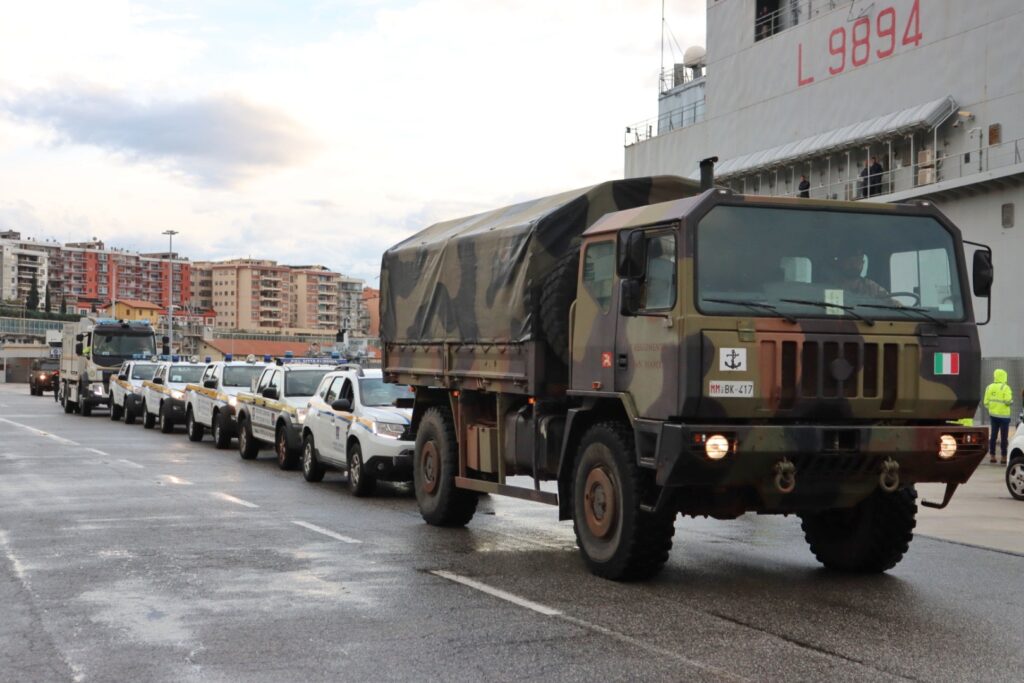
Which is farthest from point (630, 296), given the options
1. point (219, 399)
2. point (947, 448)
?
point (219, 399)

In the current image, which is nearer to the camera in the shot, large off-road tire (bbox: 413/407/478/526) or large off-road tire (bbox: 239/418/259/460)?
large off-road tire (bbox: 413/407/478/526)

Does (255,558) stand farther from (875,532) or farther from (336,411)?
(336,411)

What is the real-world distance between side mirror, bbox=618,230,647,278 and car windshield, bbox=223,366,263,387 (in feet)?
60.9

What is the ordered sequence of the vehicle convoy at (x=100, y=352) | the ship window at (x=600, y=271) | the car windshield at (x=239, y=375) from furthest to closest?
the vehicle convoy at (x=100, y=352) → the car windshield at (x=239, y=375) → the ship window at (x=600, y=271)

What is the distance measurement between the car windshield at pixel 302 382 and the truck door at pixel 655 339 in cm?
1218

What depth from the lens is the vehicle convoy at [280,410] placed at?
1970 centimetres

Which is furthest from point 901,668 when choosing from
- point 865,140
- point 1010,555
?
point 865,140

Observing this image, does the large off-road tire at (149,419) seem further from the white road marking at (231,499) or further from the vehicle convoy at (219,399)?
the white road marking at (231,499)

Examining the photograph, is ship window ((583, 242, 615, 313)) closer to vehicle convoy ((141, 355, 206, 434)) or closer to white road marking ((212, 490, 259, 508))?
white road marking ((212, 490, 259, 508))

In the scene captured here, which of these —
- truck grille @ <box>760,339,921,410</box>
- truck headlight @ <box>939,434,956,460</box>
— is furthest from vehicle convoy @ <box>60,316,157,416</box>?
truck headlight @ <box>939,434,956,460</box>

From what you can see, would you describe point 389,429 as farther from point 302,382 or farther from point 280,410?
point 302,382

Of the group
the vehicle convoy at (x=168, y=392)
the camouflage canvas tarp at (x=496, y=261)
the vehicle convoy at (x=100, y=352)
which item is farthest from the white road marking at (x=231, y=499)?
the vehicle convoy at (x=100, y=352)

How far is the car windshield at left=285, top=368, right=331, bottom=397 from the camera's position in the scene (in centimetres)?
2052

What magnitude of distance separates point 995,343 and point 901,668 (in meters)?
29.8
